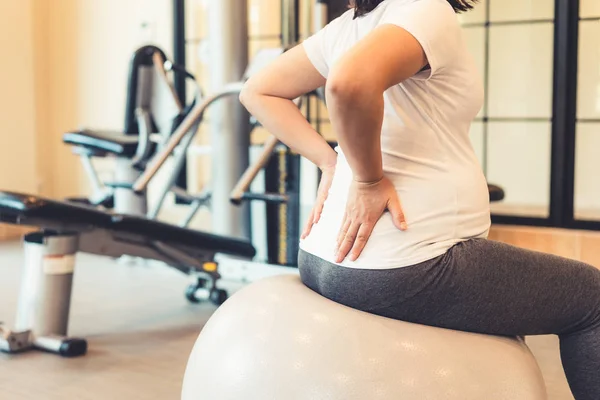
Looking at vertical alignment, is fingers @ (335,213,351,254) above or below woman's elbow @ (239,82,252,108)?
below

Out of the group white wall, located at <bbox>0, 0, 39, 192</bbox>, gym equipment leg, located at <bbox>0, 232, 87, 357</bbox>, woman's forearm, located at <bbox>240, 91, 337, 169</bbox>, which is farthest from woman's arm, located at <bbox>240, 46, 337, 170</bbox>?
white wall, located at <bbox>0, 0, 39, 192</bbox>

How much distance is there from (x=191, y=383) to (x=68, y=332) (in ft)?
5.17

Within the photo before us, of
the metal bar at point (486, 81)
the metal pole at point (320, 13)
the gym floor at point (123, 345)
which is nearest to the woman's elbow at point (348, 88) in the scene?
the gym floor at point (123, 345)

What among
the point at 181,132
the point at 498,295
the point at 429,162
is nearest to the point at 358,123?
the point at 429,162

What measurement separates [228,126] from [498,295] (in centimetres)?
256

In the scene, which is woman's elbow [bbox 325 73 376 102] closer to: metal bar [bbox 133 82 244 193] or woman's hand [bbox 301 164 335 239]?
woman's hand [bbox 301 164 335 239]

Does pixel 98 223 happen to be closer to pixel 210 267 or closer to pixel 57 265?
pixel 57 265

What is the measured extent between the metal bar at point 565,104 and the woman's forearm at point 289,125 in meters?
2.54

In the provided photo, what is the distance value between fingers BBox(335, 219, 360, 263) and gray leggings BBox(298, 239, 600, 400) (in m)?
0.03

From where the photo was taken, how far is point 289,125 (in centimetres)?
139

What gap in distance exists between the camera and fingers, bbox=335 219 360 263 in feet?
3.85

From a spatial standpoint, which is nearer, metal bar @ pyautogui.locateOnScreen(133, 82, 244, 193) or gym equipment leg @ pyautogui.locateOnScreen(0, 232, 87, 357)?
gym equipment leg @ pyautogui.locateOnScreen(0, 232, 87, 357)

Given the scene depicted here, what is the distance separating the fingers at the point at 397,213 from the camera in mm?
1142

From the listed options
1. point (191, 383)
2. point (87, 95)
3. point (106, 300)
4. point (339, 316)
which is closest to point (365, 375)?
point (339, 316)
